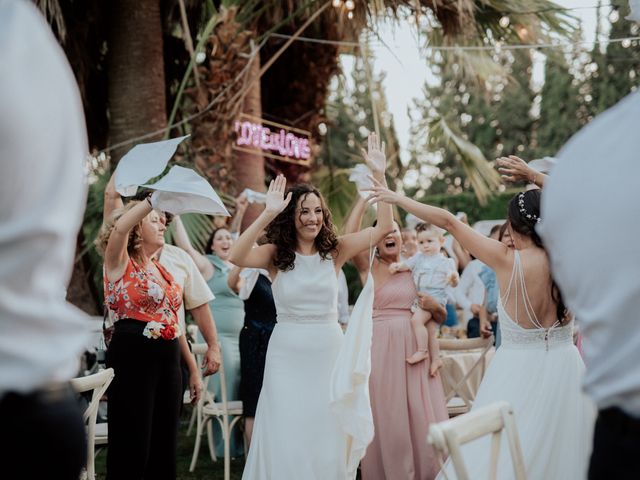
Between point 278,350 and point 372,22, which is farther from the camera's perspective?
point 372,22

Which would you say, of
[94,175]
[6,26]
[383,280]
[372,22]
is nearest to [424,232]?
[383,280]

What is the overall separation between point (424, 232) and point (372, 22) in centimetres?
382

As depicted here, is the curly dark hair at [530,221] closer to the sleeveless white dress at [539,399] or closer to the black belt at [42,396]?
the sleeveless white dress at [539,399]

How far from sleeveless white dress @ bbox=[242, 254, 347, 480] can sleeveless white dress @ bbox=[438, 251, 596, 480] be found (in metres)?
0.93

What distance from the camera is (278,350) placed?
17.6 ft

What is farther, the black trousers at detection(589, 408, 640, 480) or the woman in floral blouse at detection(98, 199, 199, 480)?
the woman in floral blouse at detection(98, 199, 199, 480)

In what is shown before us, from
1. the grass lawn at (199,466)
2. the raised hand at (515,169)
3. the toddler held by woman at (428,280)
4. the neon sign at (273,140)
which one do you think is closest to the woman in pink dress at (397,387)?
the toddler held by woman at (428,280)

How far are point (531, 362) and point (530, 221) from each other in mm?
668

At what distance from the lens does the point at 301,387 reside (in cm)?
529

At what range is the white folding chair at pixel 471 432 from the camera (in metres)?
2.54

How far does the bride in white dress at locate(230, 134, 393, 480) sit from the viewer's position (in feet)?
17.0

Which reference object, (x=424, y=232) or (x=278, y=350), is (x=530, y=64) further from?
(x=278, y=350)

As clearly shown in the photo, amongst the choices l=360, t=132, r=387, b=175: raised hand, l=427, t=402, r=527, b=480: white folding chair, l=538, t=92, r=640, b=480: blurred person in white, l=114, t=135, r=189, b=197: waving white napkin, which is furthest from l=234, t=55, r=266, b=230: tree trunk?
l=538, t=92, r=640, b=480: blurred person in white

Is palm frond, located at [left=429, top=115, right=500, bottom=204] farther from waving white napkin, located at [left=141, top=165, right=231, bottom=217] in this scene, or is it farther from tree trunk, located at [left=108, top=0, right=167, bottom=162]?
waving white napkin, located at [left=141, top=165, right=231, bottom=217]
